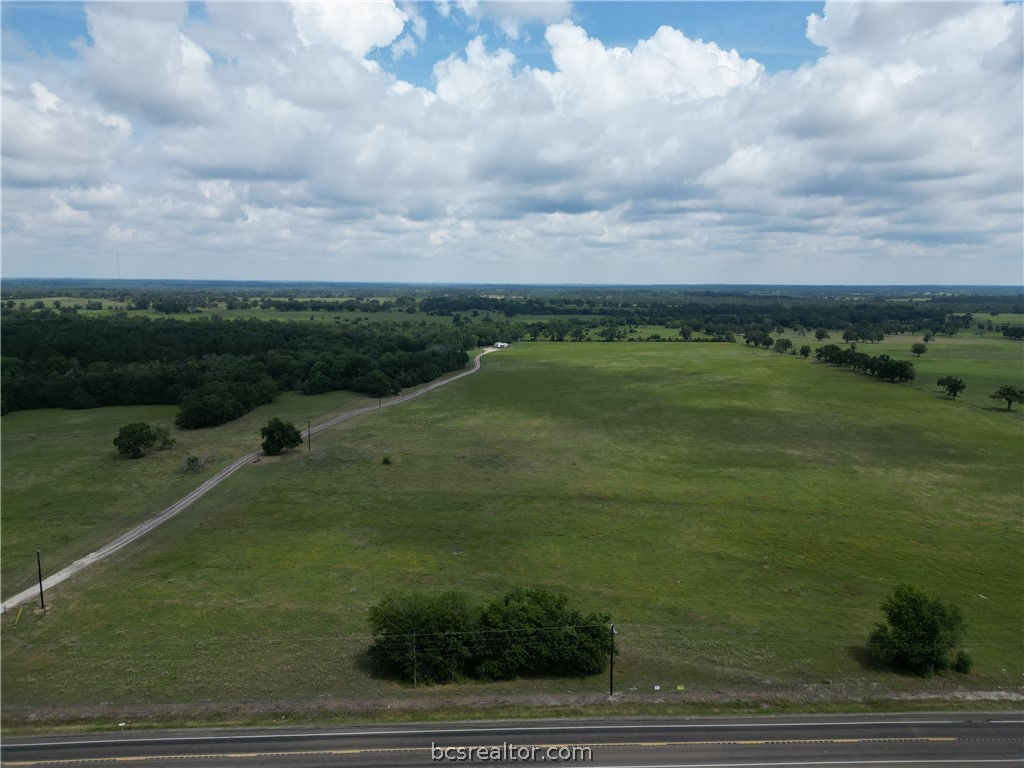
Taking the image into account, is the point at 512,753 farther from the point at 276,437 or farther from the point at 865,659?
the point at 276,437

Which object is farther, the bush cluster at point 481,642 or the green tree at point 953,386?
the green tree at point 953,386

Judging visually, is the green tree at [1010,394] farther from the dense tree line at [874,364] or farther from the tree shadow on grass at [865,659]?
the tree shadow on grass at [865,659]

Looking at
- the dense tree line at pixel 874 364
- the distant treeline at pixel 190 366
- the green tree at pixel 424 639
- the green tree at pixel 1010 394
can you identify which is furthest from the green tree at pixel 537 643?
the dense tree line at pixel 874 364

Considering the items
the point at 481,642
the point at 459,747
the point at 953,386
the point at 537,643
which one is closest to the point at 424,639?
the point at 481,642

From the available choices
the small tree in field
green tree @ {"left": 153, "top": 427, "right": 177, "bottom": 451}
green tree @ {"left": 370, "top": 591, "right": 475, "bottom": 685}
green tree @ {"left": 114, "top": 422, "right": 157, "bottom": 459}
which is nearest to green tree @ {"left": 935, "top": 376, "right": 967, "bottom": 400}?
the small tree in field

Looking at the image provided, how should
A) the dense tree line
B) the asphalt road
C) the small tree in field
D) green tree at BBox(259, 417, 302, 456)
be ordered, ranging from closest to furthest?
the asphalt road
the small tree in field
green tree at BBox(259, 417, 302, 456)
the dense tree line

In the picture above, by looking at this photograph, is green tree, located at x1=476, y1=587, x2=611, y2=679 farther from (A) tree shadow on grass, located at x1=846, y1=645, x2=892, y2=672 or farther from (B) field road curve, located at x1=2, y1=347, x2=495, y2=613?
(B) field road curve, located at x1=2, y1=347, x2=495, y2=613
